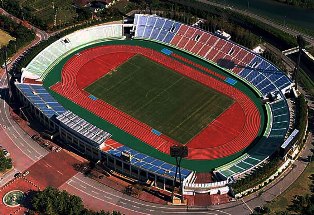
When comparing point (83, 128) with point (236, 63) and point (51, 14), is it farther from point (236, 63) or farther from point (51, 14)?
point (51, 14)

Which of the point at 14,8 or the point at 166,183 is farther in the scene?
the point at 14,8

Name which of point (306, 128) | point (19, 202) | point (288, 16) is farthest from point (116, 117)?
point (288, 16)

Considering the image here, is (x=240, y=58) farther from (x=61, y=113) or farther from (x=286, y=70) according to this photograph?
(x=61, y=113)

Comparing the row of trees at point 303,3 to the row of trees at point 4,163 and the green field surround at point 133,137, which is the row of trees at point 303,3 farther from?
the row of trees at point 4,163

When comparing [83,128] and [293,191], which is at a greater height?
[83,128]

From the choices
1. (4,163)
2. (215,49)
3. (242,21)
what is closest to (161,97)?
(215,49)

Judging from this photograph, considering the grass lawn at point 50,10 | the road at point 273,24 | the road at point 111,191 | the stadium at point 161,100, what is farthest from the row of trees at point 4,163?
the road at point 273,24

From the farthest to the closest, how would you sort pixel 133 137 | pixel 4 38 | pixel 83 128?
pixel 4 38 → pixel 133 137 → pixel 83 128

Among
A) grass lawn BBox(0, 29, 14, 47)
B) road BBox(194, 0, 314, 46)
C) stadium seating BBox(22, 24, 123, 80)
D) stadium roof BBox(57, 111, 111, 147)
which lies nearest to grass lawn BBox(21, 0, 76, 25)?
grass lawn BBox(0, 29, 14, 47)
